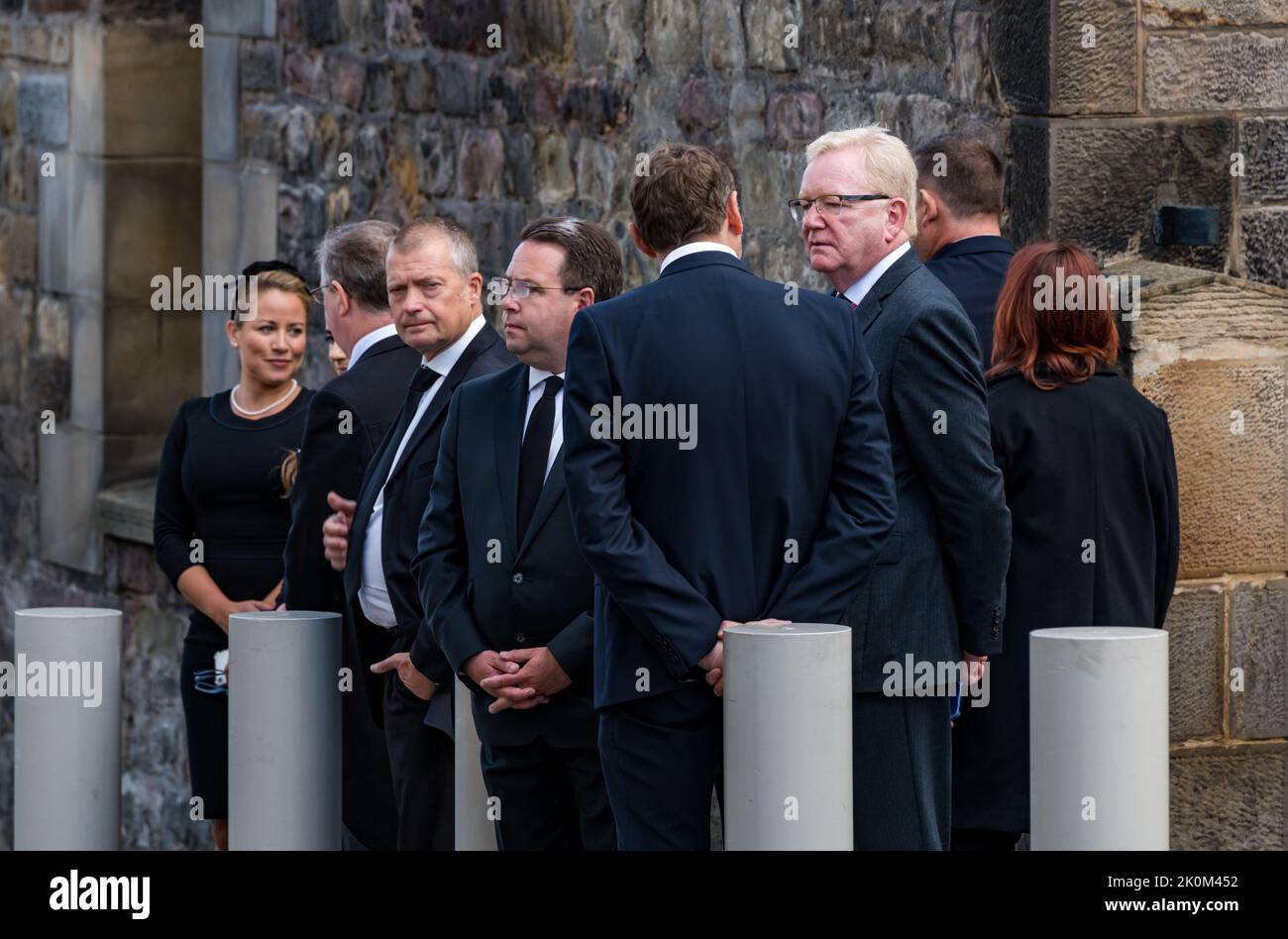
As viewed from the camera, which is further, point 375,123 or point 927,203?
point 375,123

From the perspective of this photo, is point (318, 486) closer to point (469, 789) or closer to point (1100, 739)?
point (469, 789)

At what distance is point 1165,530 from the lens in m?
4.61

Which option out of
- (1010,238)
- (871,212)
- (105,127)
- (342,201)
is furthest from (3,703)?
(871,212)

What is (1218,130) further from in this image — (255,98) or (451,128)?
(255,98)

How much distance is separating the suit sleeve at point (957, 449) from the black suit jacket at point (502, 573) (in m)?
0.62

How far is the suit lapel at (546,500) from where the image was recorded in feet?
13.3

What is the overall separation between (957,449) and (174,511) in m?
2.78

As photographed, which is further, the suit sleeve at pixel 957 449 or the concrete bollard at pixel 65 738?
the concrete bollard at pixel 65 738

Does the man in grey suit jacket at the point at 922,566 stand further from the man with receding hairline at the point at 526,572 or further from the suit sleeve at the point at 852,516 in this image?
the man with receding hairline at the point at 526,572

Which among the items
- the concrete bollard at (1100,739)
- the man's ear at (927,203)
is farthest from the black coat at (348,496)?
the concrete bollard at (1100,739)

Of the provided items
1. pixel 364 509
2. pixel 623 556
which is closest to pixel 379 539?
pixel 364 509

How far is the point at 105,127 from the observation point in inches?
363

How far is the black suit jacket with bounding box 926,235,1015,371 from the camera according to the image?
4758 millimetres

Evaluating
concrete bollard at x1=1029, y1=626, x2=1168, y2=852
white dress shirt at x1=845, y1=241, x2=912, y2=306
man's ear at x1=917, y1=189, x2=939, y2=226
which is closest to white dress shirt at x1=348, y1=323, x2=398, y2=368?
man's ear at x1=917, y1=189, x2=939, y2=226
